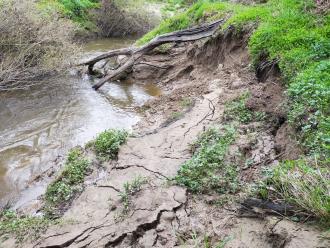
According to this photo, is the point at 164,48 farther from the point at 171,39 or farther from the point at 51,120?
the point at 51,120

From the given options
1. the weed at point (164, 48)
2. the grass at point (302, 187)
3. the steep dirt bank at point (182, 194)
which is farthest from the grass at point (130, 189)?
the weed at point (164, 48)

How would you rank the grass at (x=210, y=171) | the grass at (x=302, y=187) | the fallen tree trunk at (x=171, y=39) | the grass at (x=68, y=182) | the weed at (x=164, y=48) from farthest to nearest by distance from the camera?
the weed at (x=164, y=48)
the fallen tree trunk at (x=171, y=39)
the grass at (x=68, y=182)
the grass at (x=210, y=171)
the grass at (x=302, y=187)

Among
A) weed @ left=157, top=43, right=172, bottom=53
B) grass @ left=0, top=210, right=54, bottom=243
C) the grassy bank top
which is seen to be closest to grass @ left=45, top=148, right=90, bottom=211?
grass @ left=0, top=210, right=54, bottom=243

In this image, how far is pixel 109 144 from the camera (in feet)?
21.9

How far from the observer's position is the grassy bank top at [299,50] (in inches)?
196

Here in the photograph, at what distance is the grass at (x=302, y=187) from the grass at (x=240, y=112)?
259 centimetres

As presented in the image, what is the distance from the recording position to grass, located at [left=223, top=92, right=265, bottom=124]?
670cm

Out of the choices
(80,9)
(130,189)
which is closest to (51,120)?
(130,189)

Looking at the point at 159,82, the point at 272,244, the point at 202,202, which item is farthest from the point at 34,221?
the point at 159,82

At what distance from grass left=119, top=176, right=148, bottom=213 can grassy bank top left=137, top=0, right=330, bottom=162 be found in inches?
89.9

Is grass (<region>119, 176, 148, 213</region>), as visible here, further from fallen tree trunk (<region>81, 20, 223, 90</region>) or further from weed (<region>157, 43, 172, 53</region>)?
weed (<region>157, 43, 172, 53</region>)

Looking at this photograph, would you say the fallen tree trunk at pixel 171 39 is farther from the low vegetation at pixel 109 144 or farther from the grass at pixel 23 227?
the grass at pixel 23 227

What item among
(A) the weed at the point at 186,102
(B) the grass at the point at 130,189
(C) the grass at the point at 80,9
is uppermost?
(C) the grass at the point at 80,9

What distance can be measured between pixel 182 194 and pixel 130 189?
0.76m
